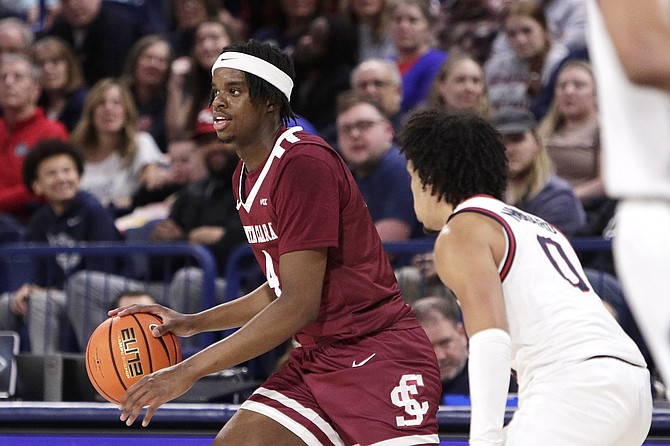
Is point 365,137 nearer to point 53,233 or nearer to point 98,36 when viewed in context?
point 53,233

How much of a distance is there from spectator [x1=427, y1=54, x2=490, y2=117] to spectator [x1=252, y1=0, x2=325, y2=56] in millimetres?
1882

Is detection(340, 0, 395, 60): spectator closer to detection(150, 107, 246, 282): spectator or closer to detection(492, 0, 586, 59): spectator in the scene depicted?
detection(492, 0, 586, 59): spectator

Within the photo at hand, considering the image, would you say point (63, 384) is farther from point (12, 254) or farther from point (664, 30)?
point (664, 30)

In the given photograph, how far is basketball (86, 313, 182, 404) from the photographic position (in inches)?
145

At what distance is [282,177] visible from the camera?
351 centimetres

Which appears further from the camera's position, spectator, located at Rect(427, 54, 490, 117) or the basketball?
spectator, located at Rect(427, 54, 490, 117)

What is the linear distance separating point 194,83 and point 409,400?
16.7 ft

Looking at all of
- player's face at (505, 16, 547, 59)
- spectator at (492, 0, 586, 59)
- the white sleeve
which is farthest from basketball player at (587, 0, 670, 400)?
spectator at (492, 0, 586, 59)

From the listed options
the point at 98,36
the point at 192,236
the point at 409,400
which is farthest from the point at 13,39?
the point at 409,400

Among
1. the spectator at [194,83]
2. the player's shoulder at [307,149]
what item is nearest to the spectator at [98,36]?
the spectator at [194,83]

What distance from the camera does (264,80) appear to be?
12.0 feet

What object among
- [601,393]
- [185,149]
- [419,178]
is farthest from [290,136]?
[185,149]

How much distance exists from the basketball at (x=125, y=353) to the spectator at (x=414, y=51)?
4086 mm

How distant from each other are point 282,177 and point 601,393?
46.4 inches
